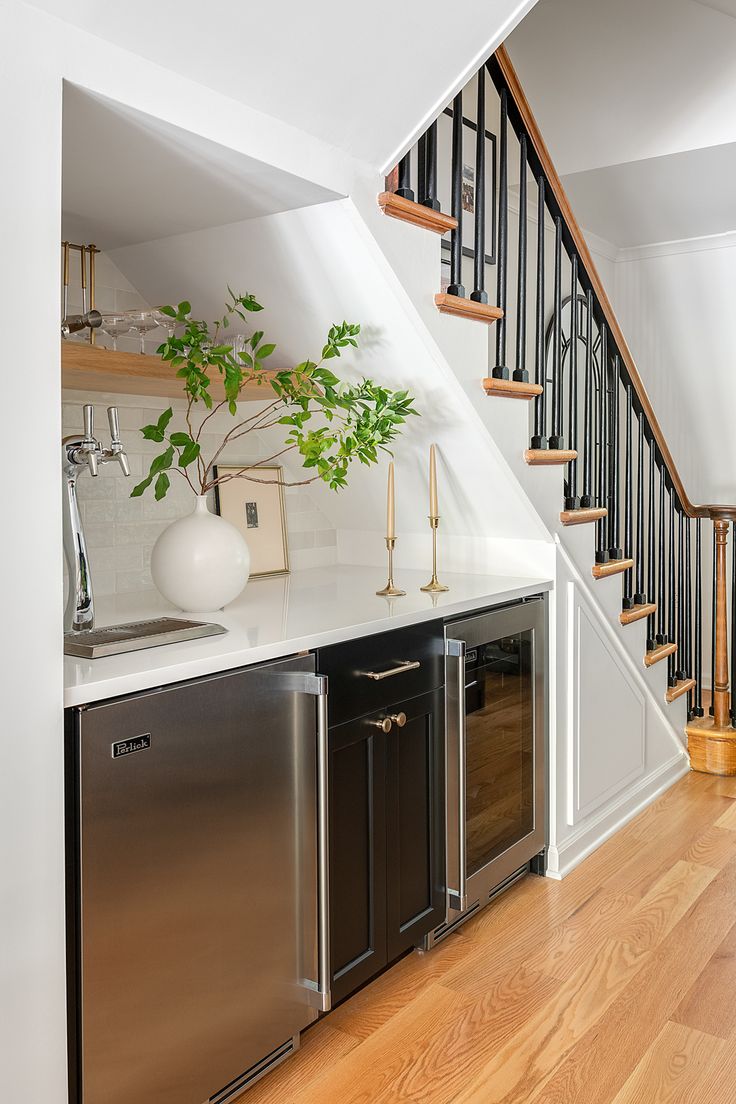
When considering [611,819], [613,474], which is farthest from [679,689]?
[613,474]

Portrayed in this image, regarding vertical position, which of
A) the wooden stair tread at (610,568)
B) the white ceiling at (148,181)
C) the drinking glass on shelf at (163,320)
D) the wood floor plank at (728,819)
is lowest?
the wood floor plank at (728,819)

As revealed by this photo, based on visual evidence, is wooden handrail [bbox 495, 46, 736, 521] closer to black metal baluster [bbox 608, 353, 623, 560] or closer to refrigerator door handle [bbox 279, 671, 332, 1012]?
black metal baluster [bbox 608, 353, 623, 560]

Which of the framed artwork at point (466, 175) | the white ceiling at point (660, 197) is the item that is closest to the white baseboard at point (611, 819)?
the framed artwork at point (466, 175)

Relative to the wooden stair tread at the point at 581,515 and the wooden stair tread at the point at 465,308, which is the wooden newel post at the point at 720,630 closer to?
the wooden stair tread at the point at 581,515

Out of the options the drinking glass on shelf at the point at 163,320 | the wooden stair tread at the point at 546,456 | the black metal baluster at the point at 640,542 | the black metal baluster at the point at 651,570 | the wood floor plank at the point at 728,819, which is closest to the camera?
the drinking glass on shelf at the point at 163,320

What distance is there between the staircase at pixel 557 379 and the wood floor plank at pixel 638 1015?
3.53 ft

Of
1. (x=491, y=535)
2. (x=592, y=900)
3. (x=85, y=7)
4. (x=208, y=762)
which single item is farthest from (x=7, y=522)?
(x=592, y=900)

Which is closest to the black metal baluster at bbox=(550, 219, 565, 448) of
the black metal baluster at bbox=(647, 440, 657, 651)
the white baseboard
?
the black metal baluster at bbox=(647, 440, 657, 651)

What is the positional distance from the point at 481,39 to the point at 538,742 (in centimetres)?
188

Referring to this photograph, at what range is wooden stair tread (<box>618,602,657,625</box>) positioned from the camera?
3.29m

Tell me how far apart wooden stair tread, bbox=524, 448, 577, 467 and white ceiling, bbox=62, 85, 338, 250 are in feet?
3.28

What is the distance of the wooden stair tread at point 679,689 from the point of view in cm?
364

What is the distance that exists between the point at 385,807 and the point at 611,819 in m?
1.34

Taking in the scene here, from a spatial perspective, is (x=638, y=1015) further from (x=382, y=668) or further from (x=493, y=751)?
(x=382, y=668)
